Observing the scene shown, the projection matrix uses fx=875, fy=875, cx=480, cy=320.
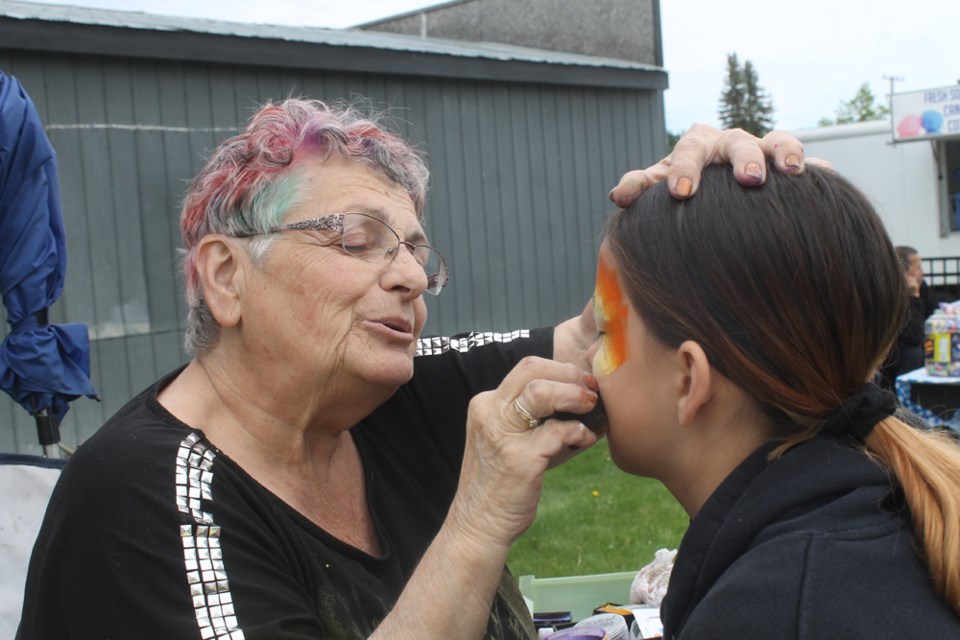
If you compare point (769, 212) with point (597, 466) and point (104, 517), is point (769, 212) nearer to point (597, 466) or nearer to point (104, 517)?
point (104, 517)

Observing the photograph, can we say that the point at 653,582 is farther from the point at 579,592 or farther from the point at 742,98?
the point at 742,98

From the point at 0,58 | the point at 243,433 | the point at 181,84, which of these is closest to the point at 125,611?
the point at 243,433

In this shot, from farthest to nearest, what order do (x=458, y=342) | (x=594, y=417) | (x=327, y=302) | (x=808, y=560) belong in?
(x=458, y=342) → (x=327, y=302) → (x=594, y=417) → (x=808, y=560)

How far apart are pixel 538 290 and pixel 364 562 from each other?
7.85m

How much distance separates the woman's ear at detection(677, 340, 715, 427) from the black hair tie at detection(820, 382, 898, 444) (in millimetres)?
191

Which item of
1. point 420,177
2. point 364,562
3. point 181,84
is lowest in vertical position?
point 364,562

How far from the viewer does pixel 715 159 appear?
1.54 m

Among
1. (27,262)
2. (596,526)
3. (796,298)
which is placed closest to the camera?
(796,298)

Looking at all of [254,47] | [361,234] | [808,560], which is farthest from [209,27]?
[808,560]

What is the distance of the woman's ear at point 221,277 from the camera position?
2.01 meters

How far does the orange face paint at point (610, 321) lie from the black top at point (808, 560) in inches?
13.5

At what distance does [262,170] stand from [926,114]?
45.0 ft

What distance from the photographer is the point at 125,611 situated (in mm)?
1536

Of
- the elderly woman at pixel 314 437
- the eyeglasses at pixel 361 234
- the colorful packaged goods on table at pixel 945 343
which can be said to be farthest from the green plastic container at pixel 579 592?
the colorful packaged goods on table at pixel 945 343
